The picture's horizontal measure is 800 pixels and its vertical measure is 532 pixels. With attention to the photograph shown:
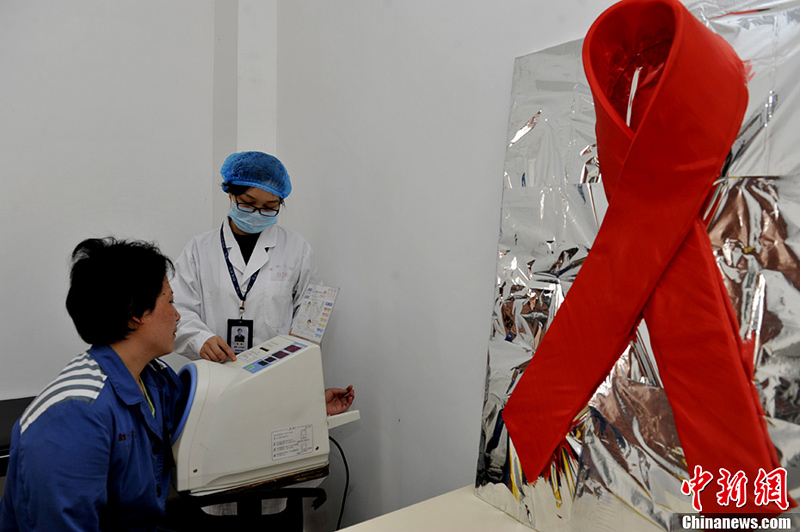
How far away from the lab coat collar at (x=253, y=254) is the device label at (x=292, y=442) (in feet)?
2.68

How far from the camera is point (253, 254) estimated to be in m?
2.26

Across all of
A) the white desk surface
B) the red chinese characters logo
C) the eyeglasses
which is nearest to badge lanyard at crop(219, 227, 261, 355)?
the eyeglasses

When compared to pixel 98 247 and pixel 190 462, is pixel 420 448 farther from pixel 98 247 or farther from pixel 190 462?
pixel 98 247

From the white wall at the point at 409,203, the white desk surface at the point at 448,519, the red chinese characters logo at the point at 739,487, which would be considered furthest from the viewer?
the white wall at the point at 409,203

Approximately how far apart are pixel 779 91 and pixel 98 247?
1519 millimetres

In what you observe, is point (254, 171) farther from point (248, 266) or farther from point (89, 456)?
point (89, 456)

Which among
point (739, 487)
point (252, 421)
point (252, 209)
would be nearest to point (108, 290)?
point (252, 421)

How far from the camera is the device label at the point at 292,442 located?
5.16 feet

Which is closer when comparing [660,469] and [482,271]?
[660,469]

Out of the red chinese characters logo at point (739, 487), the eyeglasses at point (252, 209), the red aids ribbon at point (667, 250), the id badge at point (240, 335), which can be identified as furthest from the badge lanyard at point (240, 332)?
the red chinese characters logo at point (739, 487)

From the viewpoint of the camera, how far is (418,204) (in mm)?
1939

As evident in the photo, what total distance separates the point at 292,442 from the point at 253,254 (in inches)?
35.5

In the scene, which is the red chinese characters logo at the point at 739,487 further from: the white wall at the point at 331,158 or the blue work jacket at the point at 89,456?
the blue work jacket at the point at 89,456

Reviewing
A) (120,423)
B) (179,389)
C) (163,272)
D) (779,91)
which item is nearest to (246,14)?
(163,272)
